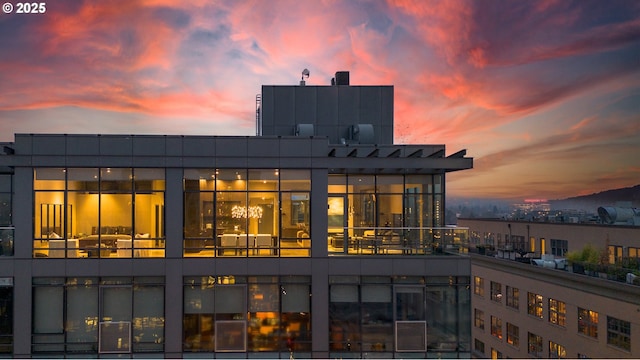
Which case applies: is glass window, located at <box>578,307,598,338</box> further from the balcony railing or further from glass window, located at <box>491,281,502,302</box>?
the balcony railing

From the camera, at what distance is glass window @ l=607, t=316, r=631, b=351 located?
75.7ft

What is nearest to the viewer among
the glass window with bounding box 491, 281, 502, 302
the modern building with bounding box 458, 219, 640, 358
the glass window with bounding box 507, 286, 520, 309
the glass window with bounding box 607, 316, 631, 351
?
the glass window with bounding box 607, 316, 631, 351

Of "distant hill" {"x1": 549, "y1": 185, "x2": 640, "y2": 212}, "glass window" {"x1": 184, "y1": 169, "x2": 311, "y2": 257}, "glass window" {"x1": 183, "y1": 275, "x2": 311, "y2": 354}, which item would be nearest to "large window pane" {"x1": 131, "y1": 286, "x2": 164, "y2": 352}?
"glass window" {"x1": 183, "y1": 275, "x2": 311, "y2": 354}

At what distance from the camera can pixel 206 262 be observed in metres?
15.0

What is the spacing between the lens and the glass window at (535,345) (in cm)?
3126

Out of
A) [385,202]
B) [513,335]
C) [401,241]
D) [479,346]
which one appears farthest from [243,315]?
[479,346]

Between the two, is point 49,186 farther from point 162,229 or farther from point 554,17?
point 554,17

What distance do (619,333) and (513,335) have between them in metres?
11.8

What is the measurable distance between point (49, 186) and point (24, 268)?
119 inches

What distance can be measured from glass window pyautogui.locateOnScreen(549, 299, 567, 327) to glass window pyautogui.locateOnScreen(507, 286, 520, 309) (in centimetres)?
421

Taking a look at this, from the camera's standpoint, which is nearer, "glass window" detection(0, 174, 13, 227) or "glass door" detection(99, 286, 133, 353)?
"glass door" detection(99, 286, 133, 353)

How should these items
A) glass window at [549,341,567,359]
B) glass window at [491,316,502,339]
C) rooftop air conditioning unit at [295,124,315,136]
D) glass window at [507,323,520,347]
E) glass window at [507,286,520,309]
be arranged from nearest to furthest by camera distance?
1. rooftop air conditioning unit at [295,124,315,136]
2. glass window at [549,341,567,359]
3. glass window at [507,323,520,347]
4. glass window at [507,286,520,309]
5. glass window at [491,316,502,339]

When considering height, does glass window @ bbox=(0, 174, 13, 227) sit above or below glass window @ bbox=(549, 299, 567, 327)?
above

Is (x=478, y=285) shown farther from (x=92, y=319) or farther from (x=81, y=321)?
(x=81, y=321)
